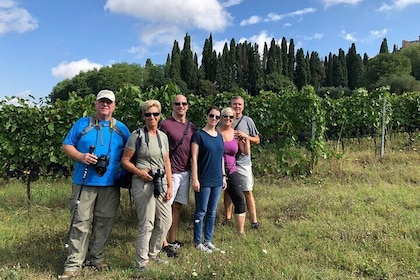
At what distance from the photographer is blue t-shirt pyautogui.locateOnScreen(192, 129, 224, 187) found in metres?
3.89

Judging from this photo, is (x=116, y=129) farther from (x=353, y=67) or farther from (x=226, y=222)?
(x=353, y=67)

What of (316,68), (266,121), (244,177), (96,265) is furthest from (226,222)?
(316,68)

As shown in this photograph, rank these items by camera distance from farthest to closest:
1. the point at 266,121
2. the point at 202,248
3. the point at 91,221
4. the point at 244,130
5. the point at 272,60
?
the point at 272,60
the point at 266,121
the point at 244,130
the point at 202,248
the point at 91,221

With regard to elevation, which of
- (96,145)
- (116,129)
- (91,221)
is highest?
(116,129)

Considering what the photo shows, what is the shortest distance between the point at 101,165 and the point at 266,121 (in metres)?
4.66

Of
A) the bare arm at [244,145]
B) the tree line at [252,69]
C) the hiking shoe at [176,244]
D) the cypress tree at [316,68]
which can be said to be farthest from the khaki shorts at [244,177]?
the cypress tree at [316,68]

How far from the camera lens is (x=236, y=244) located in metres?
4.15

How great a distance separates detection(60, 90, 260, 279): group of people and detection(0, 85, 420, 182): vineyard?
2385 millimetres

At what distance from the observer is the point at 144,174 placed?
11.1ft

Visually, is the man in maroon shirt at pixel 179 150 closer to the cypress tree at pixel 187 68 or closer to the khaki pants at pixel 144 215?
the khaki pants at pixel 144 215

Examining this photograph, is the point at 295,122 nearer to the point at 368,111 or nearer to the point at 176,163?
the point at 368,111

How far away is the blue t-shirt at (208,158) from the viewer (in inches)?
153

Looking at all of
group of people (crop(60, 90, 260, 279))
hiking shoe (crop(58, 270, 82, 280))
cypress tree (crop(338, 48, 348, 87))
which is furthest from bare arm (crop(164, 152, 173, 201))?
cypress tree (crop(338, 48, 348, 87))

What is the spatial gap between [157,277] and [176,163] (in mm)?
1209
